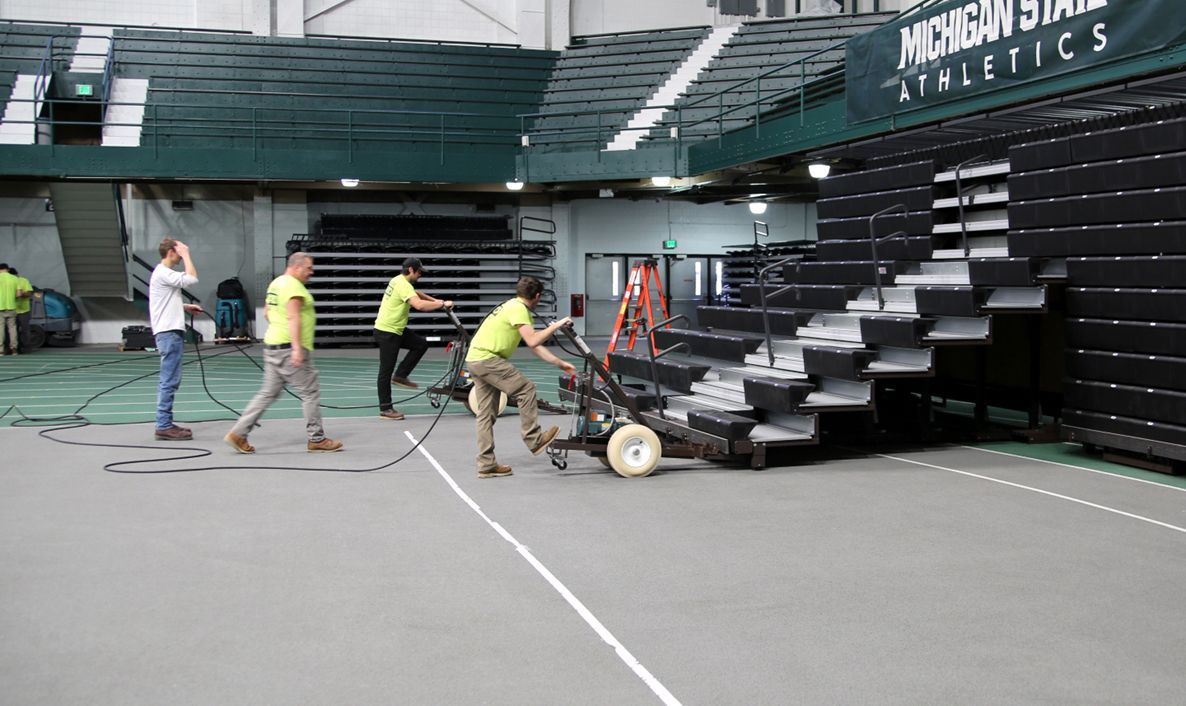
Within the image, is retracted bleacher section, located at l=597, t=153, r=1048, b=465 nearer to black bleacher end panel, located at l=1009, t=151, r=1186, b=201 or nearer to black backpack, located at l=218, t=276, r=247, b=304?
black bleacher end panel, located at l=1009, t=151, r=1186, b=201

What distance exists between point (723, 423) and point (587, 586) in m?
3.74

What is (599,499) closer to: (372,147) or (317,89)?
(372,147)

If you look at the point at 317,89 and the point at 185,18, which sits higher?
the point at 185,18

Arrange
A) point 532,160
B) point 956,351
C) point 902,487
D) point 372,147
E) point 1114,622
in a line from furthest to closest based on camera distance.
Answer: point 372,147 < point 532,160 < point 956,351 < point 902,487 < point 1114,622

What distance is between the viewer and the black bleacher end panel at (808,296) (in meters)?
12.0

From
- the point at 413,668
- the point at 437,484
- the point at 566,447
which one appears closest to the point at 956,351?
the point at 566,447

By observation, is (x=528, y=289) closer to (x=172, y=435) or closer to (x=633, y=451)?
(x=633, y=451)

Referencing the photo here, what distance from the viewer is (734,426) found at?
886 cm

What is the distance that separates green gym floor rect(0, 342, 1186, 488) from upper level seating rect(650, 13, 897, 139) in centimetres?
764


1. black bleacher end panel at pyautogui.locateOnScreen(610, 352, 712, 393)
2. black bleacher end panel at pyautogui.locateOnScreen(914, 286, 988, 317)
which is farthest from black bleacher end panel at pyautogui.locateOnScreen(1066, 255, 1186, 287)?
black bleacher end panel at pyautogui.locateOnScreen(610, 352, 712, 393)

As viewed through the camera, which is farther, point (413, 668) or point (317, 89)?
point (317, 89)

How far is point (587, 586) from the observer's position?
5426 millimetres

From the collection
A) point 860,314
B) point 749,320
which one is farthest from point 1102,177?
point 749,320

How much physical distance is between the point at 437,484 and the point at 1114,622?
16.4 ft
